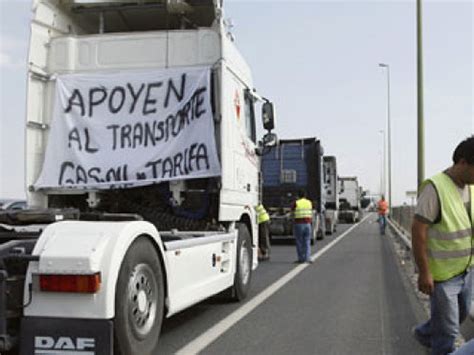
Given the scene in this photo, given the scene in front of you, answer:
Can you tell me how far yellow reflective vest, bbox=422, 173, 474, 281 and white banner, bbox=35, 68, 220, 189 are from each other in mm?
3728

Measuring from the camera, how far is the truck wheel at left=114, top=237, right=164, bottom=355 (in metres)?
4.82

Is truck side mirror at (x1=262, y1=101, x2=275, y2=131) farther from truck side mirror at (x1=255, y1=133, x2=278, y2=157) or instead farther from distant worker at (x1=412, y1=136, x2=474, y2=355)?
distant worker at (x1=412, y1=136, x2=474, y2=355)

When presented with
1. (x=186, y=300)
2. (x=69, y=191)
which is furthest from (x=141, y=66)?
(x=186, y=300)

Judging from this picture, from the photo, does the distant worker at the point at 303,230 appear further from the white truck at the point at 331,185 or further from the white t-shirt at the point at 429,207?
the white truck at the point at 331,185

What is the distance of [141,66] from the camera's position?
8172mm

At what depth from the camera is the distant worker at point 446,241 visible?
4629 millimetres

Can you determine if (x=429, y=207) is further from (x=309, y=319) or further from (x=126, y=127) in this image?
(x=126, y=127)

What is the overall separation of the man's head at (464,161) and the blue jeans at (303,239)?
32.7 feet

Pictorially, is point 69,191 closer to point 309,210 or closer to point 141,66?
point 141,66

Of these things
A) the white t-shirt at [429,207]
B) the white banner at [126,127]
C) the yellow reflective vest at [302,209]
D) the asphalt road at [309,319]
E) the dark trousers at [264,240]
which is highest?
the white banner at [126,127]

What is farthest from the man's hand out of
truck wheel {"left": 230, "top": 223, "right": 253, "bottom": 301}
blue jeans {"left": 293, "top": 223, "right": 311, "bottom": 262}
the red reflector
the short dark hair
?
blue jeans {"left": 293, "top": 223, "right": 311, "bottom": 262}

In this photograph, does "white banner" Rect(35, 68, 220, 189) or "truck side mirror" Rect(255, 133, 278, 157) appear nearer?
"white banner" Rect(35, 68, 220, 189)

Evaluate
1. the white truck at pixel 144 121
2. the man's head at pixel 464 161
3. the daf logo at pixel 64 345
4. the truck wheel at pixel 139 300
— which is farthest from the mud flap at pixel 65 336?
the man's head at pixel 464 161

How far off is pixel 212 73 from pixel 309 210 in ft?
25.4
